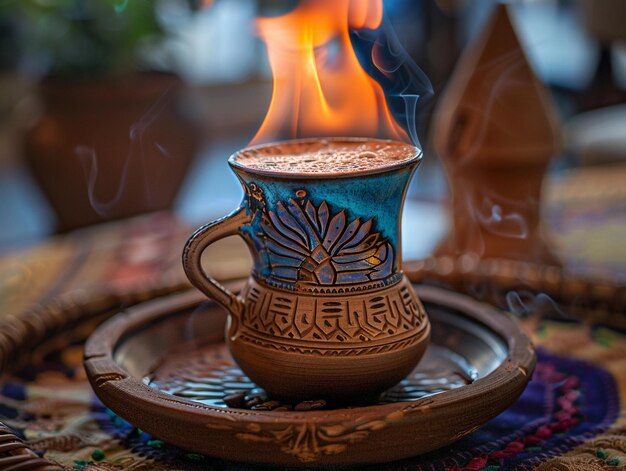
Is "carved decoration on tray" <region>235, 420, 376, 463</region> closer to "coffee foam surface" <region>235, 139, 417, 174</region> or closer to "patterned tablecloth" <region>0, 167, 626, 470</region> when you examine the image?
"patterned tablecloth" <region>0, 167, 626, 470</region>

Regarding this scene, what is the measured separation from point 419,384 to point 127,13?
6.30 ft

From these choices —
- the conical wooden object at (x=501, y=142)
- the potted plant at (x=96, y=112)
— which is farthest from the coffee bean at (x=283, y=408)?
the potted plant at (x=96, y=112)

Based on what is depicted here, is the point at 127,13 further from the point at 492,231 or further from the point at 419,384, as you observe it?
the point at 419,384

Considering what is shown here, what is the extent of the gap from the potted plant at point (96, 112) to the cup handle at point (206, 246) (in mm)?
1714

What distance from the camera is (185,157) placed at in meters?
2.51

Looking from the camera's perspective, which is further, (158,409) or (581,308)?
(581,308)

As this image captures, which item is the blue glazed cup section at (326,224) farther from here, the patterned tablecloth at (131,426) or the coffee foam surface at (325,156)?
the patterned tablecloth at (131,426)

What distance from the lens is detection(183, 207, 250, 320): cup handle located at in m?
0.65

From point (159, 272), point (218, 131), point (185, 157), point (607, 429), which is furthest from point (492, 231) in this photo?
point (218, 131)

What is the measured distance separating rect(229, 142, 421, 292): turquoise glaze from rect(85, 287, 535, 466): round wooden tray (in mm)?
104

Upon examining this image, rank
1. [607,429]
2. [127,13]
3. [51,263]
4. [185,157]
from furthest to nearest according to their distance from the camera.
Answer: [185,157] < [127,13] < [51,263] < [607,429]

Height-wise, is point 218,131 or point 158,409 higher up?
point 158,409

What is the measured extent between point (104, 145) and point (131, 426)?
1777mm

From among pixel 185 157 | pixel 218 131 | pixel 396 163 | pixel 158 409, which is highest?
pixel 396 163
